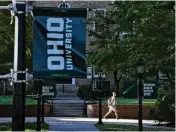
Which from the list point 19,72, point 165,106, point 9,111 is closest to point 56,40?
point 19,72

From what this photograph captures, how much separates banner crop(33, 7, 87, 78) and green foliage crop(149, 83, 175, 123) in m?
13.2

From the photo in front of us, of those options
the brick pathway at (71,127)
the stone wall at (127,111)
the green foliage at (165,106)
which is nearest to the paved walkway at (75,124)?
the brick pathway at (71,127)

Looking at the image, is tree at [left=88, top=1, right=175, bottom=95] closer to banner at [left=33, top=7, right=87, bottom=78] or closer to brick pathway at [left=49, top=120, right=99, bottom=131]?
brick pathway at [left=49, top=120, right=99, bottom=131]

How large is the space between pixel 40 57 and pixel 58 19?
64 centimetres

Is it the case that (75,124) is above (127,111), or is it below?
below

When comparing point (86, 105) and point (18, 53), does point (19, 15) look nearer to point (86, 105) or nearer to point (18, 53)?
point (18, 53)

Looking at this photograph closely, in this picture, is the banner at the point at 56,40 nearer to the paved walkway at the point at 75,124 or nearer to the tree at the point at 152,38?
the tree at the point at 152,38

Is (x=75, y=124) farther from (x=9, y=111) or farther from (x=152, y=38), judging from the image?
(x=9, y=111)

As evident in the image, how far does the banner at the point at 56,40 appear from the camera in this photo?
21.6 ft

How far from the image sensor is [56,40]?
6.62 meters

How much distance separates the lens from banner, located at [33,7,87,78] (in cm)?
658

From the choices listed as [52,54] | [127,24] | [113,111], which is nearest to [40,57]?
[52,54]

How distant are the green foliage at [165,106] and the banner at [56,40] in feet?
43.4

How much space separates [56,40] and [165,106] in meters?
14.2
